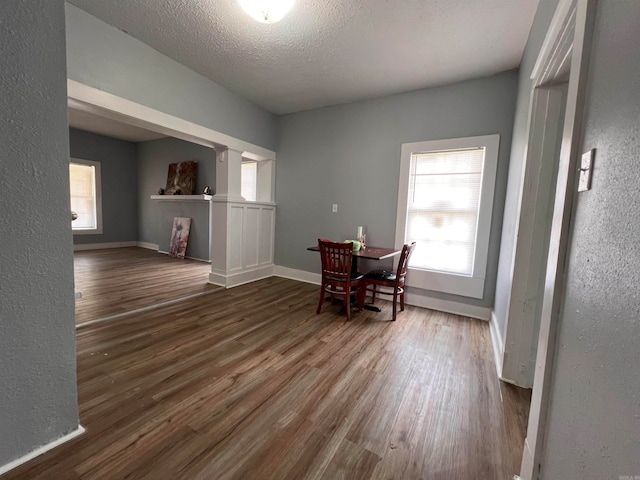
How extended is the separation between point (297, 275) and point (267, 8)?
11.1 feet

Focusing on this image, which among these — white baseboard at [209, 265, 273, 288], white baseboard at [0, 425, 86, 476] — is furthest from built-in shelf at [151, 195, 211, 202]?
white baseboard at [0, 425, 86, 476]

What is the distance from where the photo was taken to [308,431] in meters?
1.39

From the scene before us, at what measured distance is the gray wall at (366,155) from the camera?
292cm

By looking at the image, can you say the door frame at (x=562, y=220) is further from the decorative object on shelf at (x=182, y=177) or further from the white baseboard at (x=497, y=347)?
the decorative object on shelf at (x=182, y=177)

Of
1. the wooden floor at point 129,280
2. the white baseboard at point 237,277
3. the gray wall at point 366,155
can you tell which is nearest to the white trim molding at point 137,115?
the gray wall at point 366,155

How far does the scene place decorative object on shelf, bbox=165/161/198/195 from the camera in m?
5.87

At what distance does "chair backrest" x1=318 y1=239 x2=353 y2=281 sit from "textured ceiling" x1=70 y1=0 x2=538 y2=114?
1.91 m

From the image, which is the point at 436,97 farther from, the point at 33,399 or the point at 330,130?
the point at 33,399

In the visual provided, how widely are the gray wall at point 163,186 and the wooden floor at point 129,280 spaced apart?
1.80ft

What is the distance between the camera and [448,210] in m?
3.17

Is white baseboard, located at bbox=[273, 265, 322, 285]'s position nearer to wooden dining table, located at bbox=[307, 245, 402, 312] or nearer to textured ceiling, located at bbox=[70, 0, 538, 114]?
wooden dining table, located at bbox=[307, 245, 402, 312]

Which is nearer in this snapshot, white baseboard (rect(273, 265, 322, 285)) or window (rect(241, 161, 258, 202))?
white baseboard (rect(273, 265, 322, 285))

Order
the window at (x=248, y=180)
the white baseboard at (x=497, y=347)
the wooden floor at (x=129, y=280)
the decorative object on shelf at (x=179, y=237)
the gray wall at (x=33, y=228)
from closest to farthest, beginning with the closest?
the gray wall at (x=33, y=228) → the white baseboard at (x=497, y=347) → the wooden floor at (x=129, y=280) → the window at (x=248, y=180) → the decorative object on shelf at (x=179, y=237)

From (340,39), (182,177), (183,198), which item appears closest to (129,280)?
(183,198)
